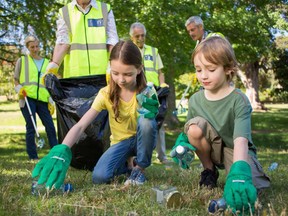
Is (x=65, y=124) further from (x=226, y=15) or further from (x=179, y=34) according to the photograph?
(x=226, y=15)

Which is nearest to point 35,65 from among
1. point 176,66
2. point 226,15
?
point 176,66

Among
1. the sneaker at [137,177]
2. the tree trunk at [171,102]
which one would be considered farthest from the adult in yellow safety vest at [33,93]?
the tree trunk at [171,102]

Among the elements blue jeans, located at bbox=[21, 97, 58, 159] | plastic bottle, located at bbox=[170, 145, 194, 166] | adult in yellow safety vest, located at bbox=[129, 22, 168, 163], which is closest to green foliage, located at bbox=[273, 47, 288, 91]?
Answer: adult in yellow safety vest, located at bbox=[129, 22, 168, 163]

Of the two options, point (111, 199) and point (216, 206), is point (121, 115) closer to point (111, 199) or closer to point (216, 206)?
point (111, 199)

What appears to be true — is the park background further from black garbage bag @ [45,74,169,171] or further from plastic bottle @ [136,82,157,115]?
plastic bottle @ [136,82,157,115]

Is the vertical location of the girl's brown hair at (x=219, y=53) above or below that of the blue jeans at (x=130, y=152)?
above

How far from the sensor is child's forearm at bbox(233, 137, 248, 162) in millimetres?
2197

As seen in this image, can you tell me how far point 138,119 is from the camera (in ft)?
9.87

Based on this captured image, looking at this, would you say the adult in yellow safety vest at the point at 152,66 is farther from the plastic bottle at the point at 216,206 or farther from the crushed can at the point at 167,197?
the plastic bottle at the point at 216,206

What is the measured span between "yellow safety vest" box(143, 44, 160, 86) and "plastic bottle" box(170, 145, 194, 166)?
3.12 m

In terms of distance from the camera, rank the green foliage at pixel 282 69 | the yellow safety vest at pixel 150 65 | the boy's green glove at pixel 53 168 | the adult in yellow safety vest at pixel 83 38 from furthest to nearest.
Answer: the green foliage at pixel 282 69 → the yellow safety vest at pixel 150 65 → the adult in yellow safety vest at pixel 83 38 → the boy's green glove at pixel 53 168

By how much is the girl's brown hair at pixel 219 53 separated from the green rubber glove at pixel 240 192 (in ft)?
2.02

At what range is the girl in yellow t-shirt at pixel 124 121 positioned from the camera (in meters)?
2.83

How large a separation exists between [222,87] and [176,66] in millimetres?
8429
